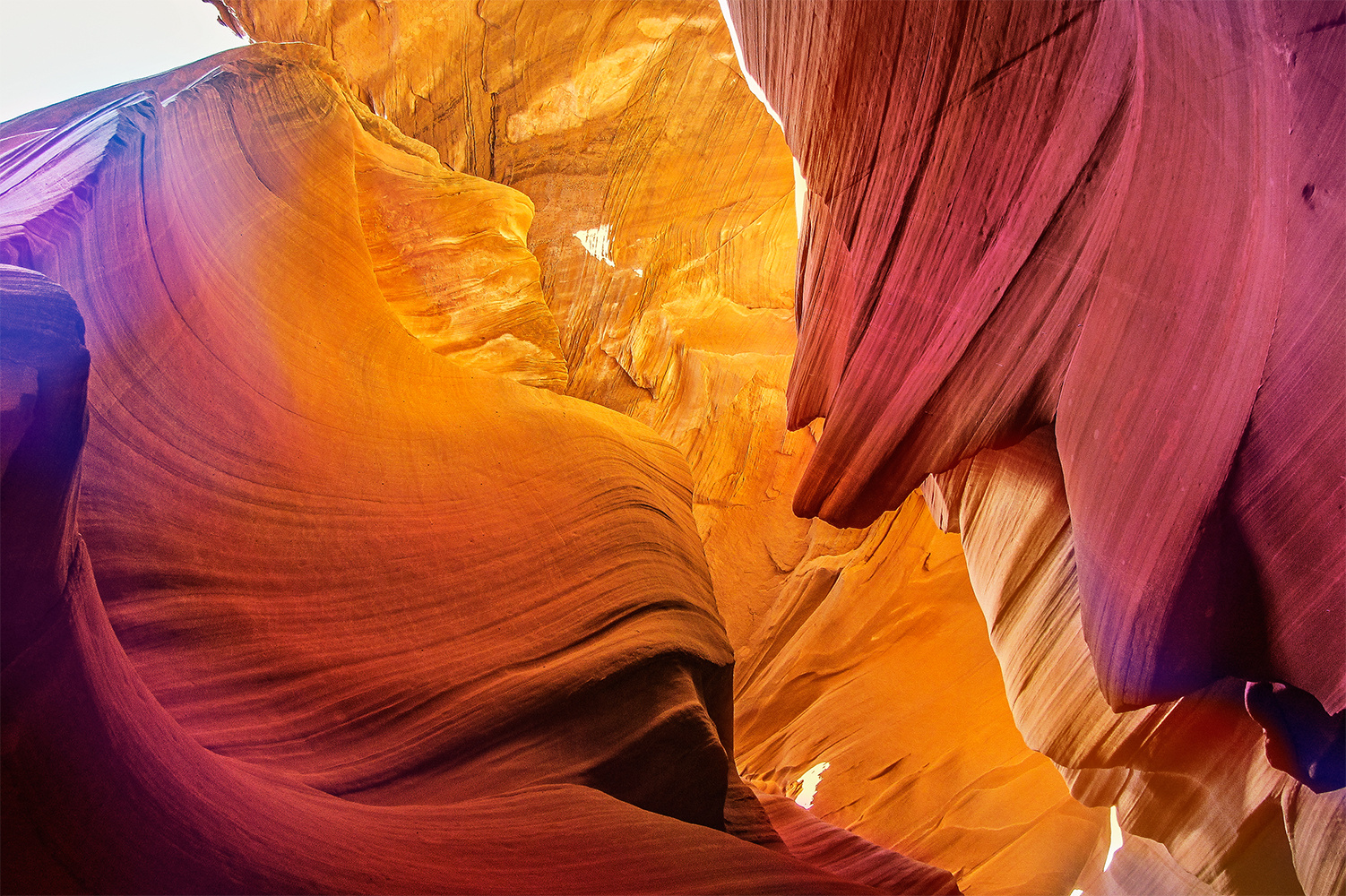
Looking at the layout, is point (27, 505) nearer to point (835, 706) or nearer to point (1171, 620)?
point (1171, 620)

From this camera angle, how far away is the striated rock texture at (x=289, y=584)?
129 centimetres

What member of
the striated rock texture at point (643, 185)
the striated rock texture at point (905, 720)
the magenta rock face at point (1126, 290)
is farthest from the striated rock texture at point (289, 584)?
the striated rock texture at point (643, 185)

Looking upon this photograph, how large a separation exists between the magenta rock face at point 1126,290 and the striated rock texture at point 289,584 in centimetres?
124

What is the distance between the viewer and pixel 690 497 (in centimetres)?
415

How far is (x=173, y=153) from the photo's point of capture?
2.79 meters

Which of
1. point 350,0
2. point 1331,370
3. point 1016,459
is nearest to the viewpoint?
point 1331,370

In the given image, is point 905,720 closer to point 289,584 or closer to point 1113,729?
point 1113,729

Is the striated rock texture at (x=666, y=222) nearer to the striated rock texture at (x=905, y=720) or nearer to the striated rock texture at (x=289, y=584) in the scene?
the striated rock texture at (x=905, y=720)

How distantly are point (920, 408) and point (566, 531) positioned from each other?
1.48m

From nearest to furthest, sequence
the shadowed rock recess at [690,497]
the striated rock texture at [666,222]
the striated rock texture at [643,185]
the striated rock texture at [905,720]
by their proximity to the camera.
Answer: the shadowed rock recess at [690,497] → the striated rock texture at [905,720] → the striated rock texture at [666,222] → the striated rock texture at [643,185]

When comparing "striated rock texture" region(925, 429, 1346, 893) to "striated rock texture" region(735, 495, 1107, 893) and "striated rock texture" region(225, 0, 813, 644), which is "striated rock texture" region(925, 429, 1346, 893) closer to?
"striated rock texture" region(735, 495, 1107, 893)

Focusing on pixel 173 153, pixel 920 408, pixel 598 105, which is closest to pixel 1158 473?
pixel 920 408

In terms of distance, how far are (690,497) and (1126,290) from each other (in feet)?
8.18

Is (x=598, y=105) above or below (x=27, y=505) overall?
above
